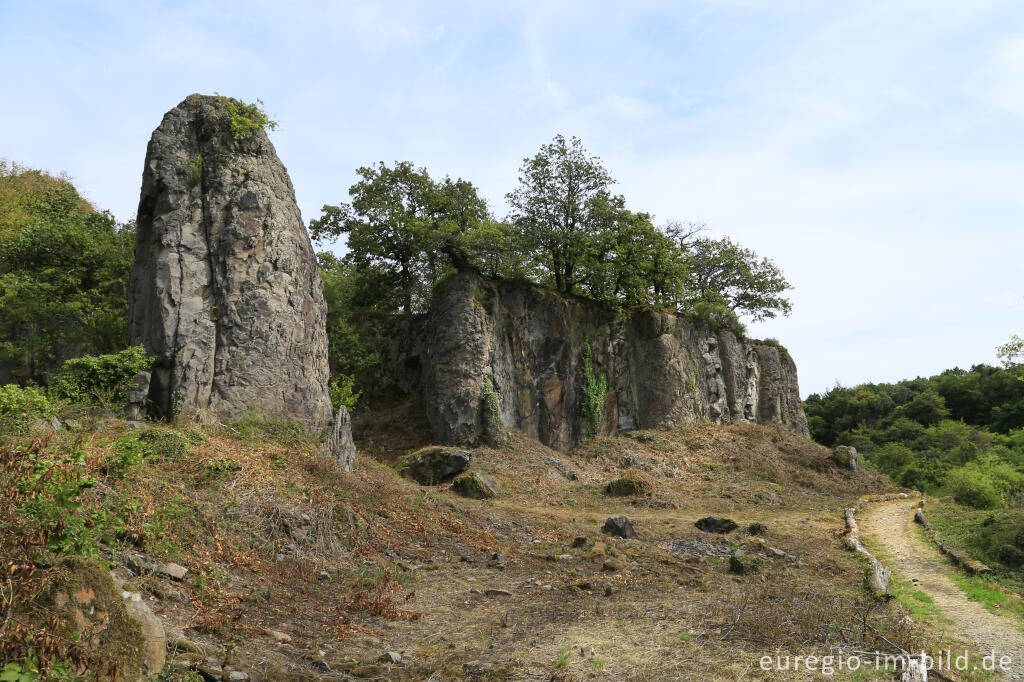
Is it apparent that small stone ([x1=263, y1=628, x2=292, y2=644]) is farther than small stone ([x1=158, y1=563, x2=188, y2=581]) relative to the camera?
No

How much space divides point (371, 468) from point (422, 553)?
4.32 meters

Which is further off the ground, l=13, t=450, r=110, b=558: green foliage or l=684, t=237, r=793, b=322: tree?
l=684, t=237, r=793, b=322: tree

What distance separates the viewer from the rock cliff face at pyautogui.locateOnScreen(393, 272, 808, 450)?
72.7 ft

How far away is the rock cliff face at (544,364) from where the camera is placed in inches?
873

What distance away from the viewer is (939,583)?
438 inches

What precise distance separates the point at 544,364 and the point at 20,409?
18755mm

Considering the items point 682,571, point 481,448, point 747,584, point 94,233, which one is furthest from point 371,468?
point 94,233

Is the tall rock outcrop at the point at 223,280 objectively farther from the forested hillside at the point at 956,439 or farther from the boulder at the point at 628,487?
the forested hillside at the point at 956,439

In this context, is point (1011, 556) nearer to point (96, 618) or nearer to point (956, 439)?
point (96, 618)

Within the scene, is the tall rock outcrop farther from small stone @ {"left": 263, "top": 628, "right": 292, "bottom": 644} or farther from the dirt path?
the dirt path

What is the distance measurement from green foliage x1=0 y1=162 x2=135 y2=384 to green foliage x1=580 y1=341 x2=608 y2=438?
1781cm

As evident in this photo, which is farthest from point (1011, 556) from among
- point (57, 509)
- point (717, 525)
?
point (57, 509)

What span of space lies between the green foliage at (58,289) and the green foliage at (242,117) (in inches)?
308

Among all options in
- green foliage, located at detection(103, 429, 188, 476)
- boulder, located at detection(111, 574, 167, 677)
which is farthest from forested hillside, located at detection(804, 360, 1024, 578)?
green foliage, located at detection(103, 429, 188, 476)
